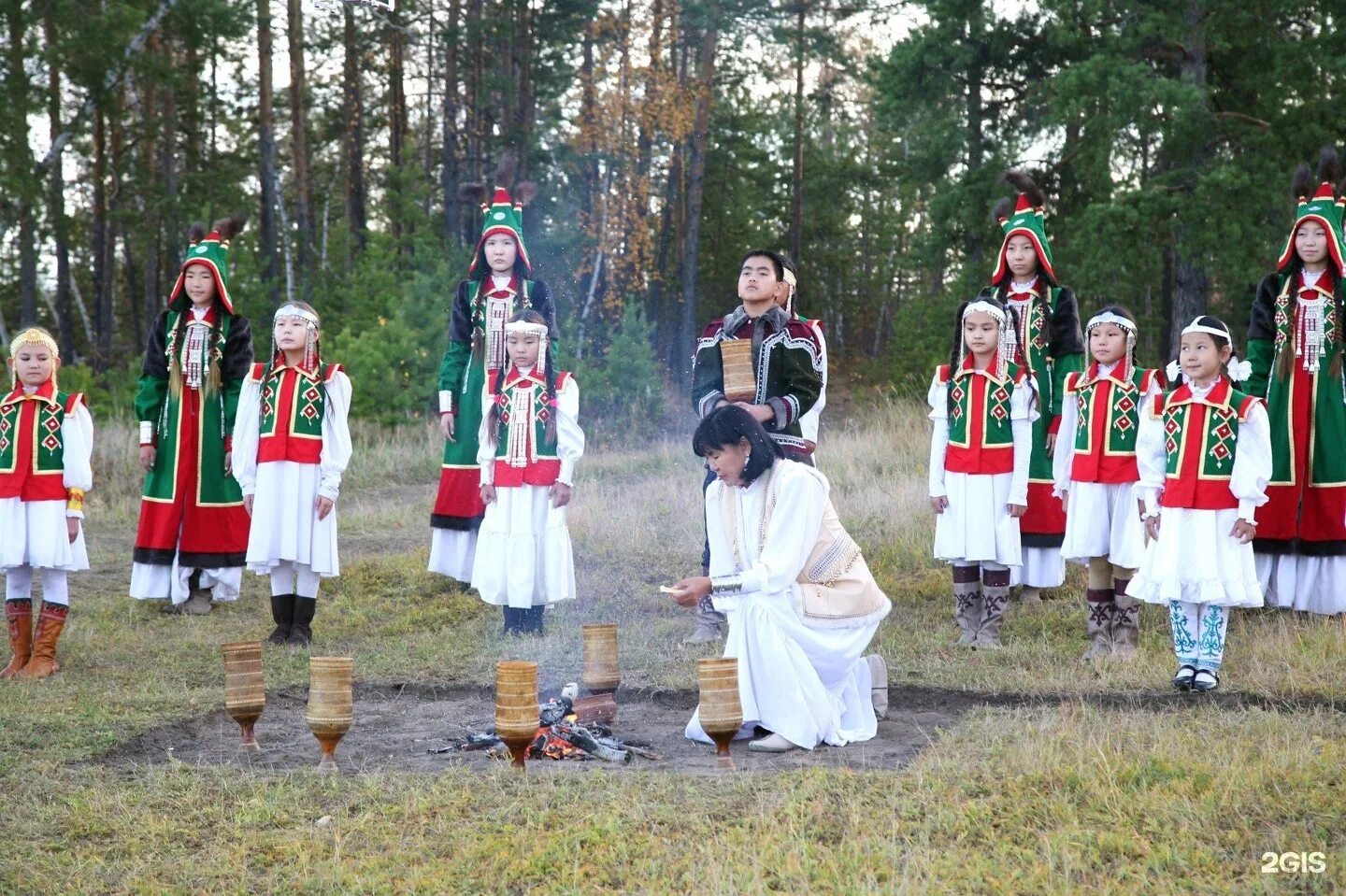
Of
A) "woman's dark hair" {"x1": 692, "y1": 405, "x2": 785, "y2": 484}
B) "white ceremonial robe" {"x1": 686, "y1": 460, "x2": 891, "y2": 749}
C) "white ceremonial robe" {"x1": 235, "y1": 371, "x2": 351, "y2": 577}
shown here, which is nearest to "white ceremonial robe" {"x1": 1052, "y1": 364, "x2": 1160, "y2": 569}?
"white ceremonial robe" {"x1": 686, "y1": 460, "x2": 891, "y2": 749}

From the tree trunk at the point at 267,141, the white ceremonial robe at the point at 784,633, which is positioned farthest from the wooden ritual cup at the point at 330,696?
the tree trunk at the point at 267,141

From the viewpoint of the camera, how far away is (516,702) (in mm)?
5105

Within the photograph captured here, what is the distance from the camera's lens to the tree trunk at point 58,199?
21312mm

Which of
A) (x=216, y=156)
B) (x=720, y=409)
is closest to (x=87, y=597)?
(x=720, y=409)

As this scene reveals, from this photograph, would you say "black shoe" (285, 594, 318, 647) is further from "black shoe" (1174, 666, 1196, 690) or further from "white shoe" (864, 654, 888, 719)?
"black shoe" (1174, 666, 1196, 690)

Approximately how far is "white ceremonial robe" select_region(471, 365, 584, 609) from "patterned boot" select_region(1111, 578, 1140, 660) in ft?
10.0

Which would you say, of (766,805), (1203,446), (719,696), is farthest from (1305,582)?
(766,805)

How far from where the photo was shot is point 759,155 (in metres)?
32.3

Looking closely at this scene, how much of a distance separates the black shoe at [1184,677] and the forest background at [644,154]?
35.2ft

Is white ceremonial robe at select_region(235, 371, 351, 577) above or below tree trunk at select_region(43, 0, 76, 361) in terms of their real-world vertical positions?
below

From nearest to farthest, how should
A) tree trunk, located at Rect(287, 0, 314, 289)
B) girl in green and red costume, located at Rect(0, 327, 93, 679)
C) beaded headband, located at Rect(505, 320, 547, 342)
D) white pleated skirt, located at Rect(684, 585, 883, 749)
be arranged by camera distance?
white pleated skirt, located at Rect(684, 585, 883, 749)
girl in green and red costume, located at Rect(0, 327, 93, 679)
beaded headband, located at Rect(505, 320, 547, 342)
tree trunk, located at Rect(287, 0, 314, 289)

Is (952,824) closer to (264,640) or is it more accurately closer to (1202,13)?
(264,640)

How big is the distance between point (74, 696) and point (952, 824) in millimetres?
4566

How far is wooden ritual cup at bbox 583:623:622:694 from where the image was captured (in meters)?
6.08
